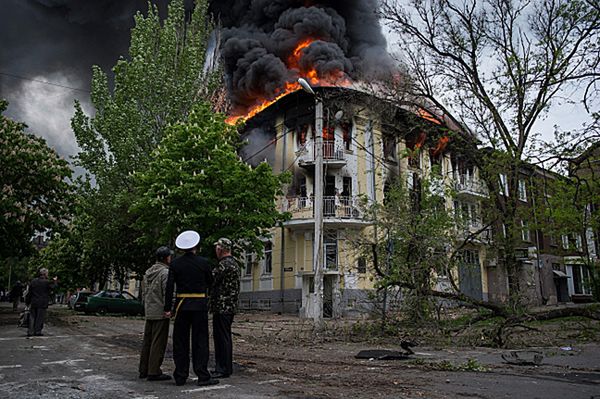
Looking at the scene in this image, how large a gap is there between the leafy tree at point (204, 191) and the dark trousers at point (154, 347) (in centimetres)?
1418

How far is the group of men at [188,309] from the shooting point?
6.50 meters

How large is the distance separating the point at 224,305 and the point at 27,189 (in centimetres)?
1948

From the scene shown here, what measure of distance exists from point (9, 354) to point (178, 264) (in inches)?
200

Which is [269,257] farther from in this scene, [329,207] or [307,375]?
[307,375]

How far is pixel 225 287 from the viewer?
7.36 meters

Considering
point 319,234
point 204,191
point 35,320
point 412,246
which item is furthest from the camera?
point 204,191

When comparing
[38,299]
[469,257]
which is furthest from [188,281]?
[469,257]

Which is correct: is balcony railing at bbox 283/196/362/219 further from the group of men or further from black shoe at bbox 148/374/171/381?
black shoe at bbox 148/374/171/381

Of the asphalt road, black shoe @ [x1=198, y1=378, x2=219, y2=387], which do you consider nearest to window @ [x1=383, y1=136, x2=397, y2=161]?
the asphalt road

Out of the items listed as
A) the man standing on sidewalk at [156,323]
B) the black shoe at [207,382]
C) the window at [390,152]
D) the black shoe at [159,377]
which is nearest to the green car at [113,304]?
the window at [390,152]

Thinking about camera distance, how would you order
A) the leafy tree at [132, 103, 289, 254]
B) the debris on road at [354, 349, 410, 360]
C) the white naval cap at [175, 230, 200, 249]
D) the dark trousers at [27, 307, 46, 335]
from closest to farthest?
the white naval cap at [175, 230, 200, 249] < the debris on road at [354, 349, 410, 360] < the dark trousers at [27, 307, 46, 335] < the leafy tree at [132, 103, 289, 254]

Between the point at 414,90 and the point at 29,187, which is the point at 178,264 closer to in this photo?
the point at 414,90

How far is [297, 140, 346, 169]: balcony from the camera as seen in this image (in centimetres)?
3014

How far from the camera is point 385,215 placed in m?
15.1
